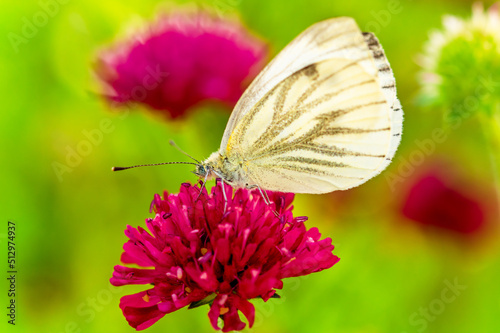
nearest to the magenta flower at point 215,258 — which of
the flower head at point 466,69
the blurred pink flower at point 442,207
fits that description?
the flower head at point 466,69

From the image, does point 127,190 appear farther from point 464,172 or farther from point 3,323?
point 464,172

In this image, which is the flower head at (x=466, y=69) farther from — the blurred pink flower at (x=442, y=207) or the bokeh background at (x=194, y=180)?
the blurred pink flower at (x=442, y=207)

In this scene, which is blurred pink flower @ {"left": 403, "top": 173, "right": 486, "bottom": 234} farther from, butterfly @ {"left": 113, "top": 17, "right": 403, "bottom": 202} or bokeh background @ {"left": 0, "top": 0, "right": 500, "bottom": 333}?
butterfly @ {"left": 113, "top": 17, "right": 403, "bottom": 202}

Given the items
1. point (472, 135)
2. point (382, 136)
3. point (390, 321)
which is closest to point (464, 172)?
point (472, 135)

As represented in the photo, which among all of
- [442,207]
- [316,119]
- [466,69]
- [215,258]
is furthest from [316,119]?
[442,207]

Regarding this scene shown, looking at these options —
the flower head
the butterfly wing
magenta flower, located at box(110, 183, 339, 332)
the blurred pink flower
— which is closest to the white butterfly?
the butterfly wing

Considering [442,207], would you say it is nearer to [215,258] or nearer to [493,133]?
[493,133]
